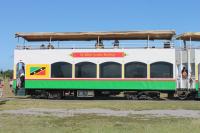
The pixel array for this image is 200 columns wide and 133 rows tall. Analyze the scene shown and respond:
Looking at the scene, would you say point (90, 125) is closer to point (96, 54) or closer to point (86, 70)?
point (86, 70)

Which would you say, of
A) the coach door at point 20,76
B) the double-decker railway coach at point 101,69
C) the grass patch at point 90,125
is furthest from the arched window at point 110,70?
the grass patch at point 90,125

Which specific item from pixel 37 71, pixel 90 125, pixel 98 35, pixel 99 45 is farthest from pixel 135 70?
pixel 90 125

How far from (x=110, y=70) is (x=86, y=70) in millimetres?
1582

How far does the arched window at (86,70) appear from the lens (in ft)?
95.4

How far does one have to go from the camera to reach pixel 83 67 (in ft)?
95.9

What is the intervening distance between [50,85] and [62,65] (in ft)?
5.08

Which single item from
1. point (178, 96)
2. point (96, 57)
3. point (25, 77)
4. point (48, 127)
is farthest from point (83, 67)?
point (48, 127)

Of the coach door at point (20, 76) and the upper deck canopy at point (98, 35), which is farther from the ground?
the upper deck canopy at point (98, 35)

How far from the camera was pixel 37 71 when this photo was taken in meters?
29.5

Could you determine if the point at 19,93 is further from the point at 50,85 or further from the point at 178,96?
the point at 178,96

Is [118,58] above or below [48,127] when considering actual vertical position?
above

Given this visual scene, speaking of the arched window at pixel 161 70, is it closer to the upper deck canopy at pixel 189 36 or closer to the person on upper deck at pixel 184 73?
the person on upper deck at pixel 184 73

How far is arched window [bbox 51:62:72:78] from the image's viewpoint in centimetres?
2930

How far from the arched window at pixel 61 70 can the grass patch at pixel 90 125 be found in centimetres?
1333
